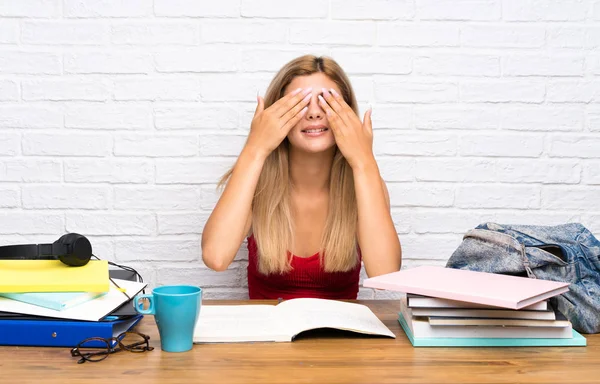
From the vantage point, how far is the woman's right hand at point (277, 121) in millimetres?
1652

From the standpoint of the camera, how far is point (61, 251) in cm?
99

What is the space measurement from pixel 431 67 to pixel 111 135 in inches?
39.1

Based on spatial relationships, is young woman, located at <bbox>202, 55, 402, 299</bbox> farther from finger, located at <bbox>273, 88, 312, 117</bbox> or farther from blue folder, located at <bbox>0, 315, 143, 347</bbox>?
blue folder, located at <bbox>0, 315, 143, 347</bbox>

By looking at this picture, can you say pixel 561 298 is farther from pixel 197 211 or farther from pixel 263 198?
pixel 197 211

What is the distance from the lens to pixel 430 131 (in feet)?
6.36

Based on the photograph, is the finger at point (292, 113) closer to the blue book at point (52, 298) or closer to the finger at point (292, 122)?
the finger at point (292, 122)

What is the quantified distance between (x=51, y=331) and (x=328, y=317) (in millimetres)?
420

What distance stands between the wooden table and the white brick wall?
1.01 m

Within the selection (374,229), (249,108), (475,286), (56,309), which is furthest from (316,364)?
(249,108)

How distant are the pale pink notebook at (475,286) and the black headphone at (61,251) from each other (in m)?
0.45

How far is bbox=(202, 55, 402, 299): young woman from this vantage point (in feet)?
5.29

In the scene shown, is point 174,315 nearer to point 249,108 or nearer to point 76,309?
point 76,309

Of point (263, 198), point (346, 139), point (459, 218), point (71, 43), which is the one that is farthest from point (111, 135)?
point (459, 218)

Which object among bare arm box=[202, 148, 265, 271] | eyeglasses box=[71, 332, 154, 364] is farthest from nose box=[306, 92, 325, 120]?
eyeglasses box=[71, 332, 154, 364]
